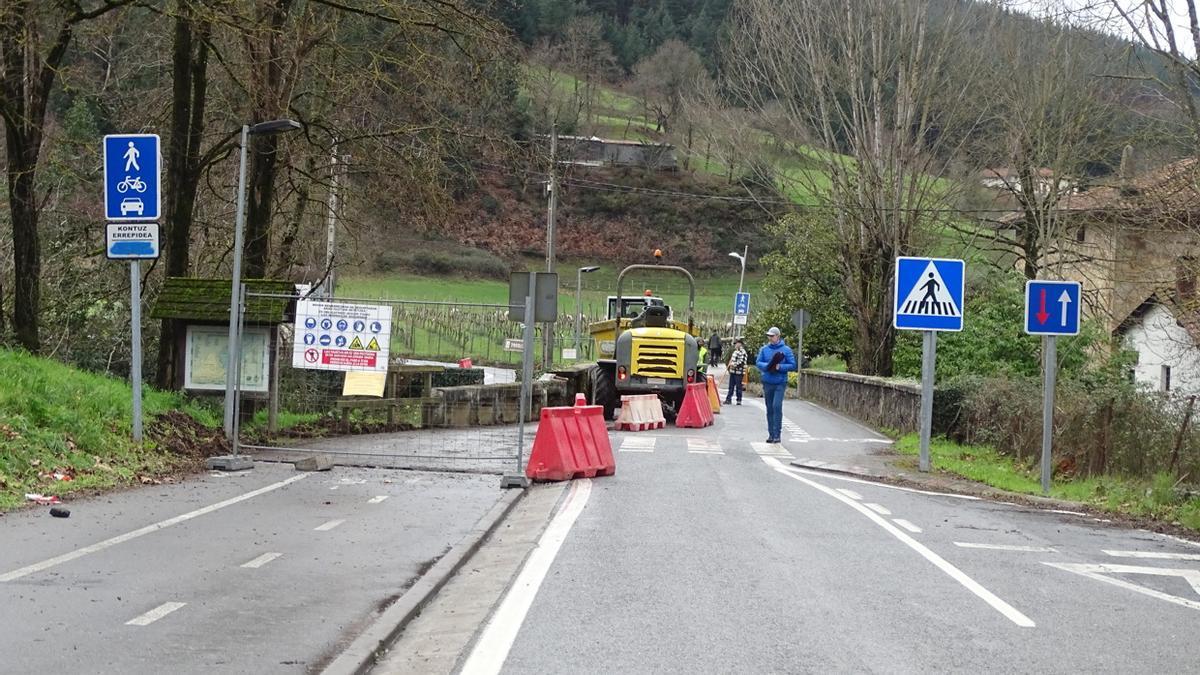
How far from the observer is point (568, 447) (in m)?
15.8

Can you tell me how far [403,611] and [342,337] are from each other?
9.62m

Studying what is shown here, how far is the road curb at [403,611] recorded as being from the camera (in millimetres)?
6570

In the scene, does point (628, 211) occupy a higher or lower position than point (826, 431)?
higher

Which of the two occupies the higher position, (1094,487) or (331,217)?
(331,217)

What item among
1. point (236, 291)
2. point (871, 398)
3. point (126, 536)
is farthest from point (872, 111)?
point (126, 536)

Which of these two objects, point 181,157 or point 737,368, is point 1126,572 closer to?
point 181,157

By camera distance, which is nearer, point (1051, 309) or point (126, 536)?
point (126, 536)

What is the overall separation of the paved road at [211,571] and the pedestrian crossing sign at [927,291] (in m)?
7.12

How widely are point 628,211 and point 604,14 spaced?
19.0 metres

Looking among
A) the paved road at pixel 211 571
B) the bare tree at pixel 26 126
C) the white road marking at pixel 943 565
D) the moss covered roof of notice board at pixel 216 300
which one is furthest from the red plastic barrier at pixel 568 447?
the bare tree at pixel 26 126

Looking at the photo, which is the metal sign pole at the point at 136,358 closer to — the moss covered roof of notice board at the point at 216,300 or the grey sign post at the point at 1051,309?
the moss covered roof of notice board at the point at 216,300

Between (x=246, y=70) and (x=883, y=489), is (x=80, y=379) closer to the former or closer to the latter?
(x=246, y=70)

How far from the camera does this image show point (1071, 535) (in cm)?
1237

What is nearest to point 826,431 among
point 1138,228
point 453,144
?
point 1138,228
